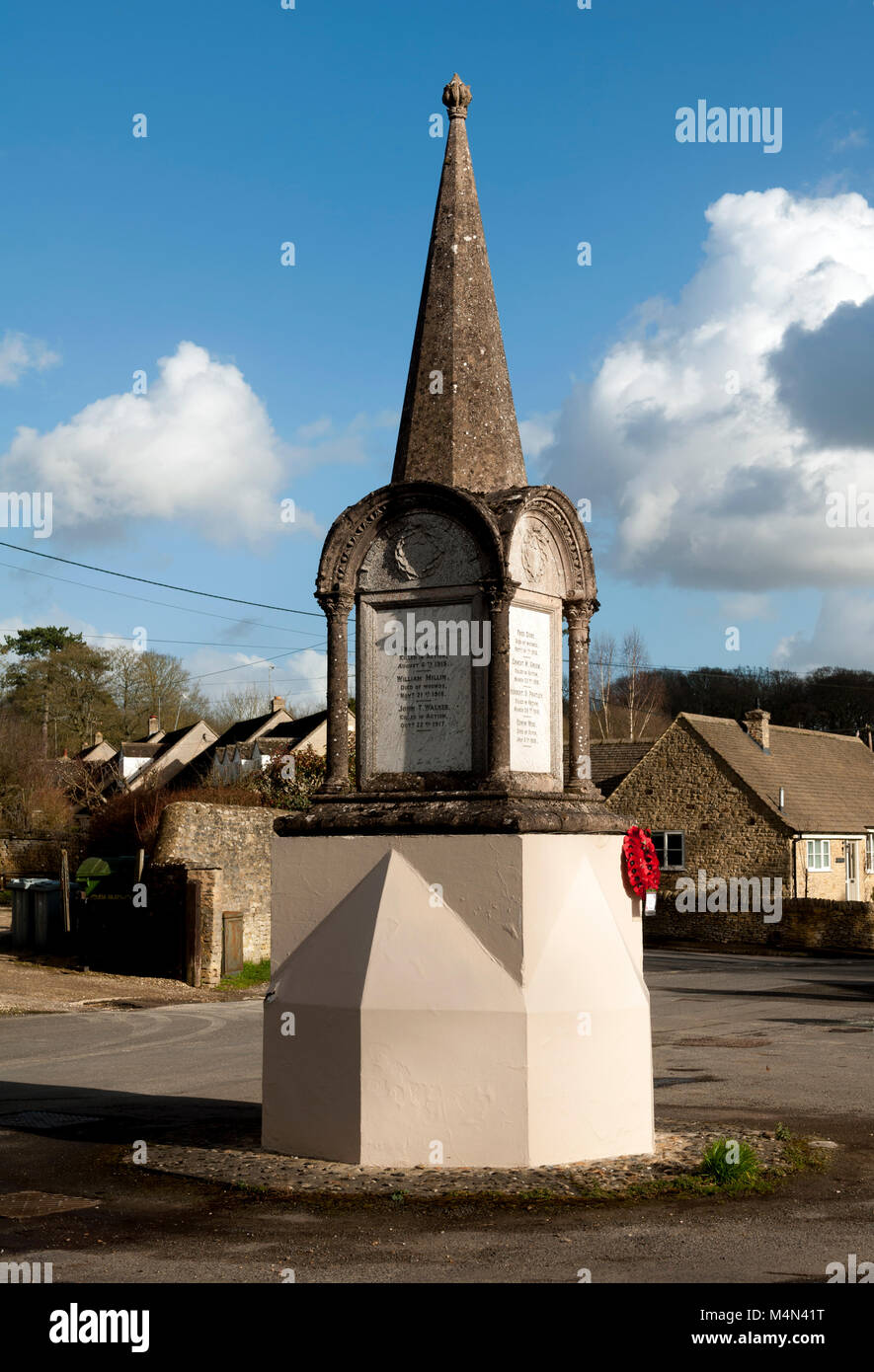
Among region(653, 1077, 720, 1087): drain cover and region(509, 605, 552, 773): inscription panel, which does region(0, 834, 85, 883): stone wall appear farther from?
region(509, 605, 552, 773): inscription panel

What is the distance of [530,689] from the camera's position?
936 centimetres

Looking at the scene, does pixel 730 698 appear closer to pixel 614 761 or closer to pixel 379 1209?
pixel 614 761

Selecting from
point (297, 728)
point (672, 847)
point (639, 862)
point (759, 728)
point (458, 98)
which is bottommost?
point (672, 847)

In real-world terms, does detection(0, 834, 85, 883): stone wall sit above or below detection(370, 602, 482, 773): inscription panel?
below

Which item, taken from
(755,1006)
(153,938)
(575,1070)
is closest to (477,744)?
(575,1070)

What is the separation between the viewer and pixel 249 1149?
28.8 feet

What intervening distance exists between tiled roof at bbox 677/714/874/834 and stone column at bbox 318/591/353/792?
1131 inches

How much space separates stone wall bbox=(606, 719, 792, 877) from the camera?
120ft

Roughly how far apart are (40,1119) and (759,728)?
32.9m

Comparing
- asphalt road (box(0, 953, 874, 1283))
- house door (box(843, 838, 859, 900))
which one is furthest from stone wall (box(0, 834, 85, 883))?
asphalt road (box(0, 953, 874, 1283))

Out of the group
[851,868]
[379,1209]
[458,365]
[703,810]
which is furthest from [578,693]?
[851,868]

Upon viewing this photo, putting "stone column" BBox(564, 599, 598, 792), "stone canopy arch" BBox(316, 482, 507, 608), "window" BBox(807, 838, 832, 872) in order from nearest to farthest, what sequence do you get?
"stone canopy arch" BBox(316, 482, 507, 608)
"stone column" BBox(564, 599, 598, 792)
"window" BBox(807, 838, 832, 872)

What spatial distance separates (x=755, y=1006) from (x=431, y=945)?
44.5 ft

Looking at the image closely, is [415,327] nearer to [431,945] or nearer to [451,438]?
[451,438]
